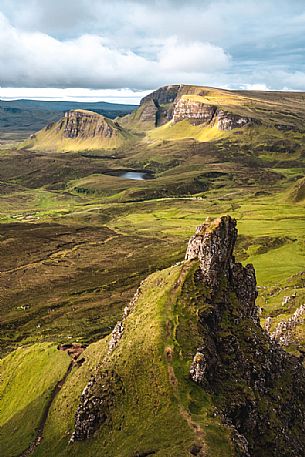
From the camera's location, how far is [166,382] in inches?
2121

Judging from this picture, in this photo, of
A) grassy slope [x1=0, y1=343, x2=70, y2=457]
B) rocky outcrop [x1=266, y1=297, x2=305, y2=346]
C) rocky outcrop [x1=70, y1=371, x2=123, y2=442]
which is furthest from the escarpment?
rocky outcrop [x1=266, y1=297, x2=305, y2=346]

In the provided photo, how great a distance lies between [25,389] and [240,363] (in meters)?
43.2

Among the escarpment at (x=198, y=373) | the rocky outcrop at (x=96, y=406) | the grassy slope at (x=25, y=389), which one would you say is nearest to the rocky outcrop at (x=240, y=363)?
the escarpment at (x=198, y=373)

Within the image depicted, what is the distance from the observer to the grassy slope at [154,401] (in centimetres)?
4916

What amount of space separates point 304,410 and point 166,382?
82.7 feet

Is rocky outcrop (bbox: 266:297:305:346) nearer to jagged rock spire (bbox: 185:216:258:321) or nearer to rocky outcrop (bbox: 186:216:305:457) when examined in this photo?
rocky outcrop (bbox: 186:216:305:457)

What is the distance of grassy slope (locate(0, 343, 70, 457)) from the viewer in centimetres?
7044

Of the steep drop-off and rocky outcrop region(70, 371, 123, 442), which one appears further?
rocky outcrop region(70, 371, 123, 442)

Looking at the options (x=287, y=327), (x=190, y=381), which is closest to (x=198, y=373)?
(x=190, y=381)

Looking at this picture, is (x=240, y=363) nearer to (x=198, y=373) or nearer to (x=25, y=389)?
(x=198, y=373)

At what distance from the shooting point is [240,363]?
62344mm

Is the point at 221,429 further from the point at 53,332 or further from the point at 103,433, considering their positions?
the point at 53,332

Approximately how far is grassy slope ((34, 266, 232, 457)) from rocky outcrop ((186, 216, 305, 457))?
92.9 inches

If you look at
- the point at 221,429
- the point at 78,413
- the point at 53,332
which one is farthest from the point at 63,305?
the point at 221,429
